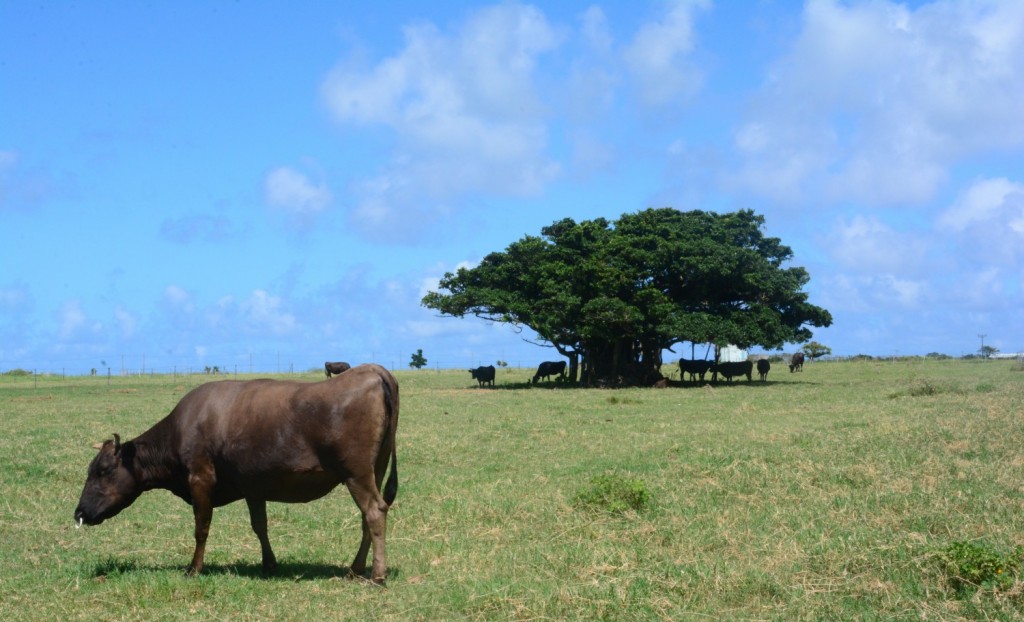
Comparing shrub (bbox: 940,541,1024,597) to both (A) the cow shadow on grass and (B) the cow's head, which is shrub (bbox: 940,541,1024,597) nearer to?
(A) the cow shadow on grass

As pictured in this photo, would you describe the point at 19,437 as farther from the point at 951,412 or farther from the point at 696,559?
the point at 951,412

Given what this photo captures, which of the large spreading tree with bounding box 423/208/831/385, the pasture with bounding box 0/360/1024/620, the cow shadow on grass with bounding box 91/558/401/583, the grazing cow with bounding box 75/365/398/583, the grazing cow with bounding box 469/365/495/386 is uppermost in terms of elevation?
the large spreading tree with bounding box 423/208/831/385

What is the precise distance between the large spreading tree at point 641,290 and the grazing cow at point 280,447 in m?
31.1

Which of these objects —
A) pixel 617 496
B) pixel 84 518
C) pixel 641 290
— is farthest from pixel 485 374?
pixel 84 518

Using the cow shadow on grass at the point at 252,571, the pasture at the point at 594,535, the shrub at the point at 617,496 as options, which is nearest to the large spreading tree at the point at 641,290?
the pasture at the point at 594,535

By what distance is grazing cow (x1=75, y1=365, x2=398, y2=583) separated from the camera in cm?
823

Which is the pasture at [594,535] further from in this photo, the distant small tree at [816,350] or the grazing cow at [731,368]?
the distant small tree at [816,350]

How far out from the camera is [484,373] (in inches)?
1831

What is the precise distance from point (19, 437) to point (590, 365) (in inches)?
1114

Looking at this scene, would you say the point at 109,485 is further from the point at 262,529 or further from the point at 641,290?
the point at 641,290

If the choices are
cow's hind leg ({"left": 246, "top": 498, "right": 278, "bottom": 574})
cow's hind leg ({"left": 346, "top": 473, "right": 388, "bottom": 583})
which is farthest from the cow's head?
cow's hind leg ({"left": 346, "top": 473, "right": 388, "bottom": 583})

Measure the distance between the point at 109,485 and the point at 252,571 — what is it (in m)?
1.69

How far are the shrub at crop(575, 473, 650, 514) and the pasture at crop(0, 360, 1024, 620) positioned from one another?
5.1 inches

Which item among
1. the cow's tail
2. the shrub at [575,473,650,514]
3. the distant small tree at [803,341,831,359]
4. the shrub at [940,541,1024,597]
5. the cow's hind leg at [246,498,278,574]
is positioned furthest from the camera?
the distant small tree at [803,341,831,359]
